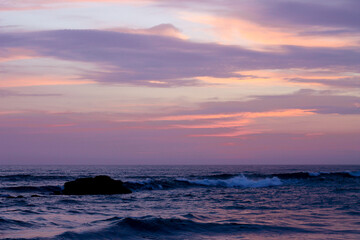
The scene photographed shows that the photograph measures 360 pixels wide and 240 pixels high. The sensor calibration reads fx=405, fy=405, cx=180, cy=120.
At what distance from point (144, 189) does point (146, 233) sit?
23.8 meters

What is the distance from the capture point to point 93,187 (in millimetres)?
32719

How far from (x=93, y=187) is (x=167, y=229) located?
18176mm

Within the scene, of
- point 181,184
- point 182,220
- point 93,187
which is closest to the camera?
point 182,220

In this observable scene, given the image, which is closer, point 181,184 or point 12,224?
point 12,224

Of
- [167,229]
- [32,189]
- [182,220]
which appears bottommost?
[32,189]

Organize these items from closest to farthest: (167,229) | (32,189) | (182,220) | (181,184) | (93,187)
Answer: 1. (167,229)
2. (182,220)
3. (93,187)
4. (32,189)
5. (181,184)

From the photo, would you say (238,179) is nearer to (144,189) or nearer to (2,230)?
(144,189)

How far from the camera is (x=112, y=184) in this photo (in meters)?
33.2

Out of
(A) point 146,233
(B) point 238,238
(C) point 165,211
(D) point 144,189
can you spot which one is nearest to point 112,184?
(D) point 144,189

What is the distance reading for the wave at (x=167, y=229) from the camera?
47.4 ft

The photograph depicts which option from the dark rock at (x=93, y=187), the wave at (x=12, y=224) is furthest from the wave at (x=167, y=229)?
the dark rock at (x=93, y=187)

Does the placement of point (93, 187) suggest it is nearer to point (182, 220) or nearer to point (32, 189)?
point (32, 189)

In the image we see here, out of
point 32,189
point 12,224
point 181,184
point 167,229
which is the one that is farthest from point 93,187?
point 167,229

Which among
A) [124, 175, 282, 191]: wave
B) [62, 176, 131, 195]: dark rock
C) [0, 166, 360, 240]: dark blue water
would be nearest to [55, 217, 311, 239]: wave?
[0, 166, 360, 240]: dark blue water
